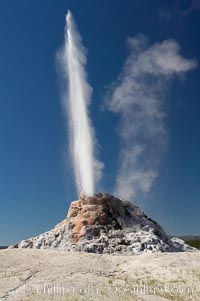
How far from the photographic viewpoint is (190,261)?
1687 inches

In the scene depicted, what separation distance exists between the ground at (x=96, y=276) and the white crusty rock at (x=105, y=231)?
15.0 m

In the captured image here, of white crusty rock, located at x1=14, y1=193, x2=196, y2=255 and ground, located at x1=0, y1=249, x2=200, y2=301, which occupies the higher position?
white crusty rock, located at x1=14, y1=193, x2=196, y2=255

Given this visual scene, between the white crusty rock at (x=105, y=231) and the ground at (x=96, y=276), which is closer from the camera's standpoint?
the ground at (x=96, y=276)

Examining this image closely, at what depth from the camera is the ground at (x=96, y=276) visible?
3233 cm

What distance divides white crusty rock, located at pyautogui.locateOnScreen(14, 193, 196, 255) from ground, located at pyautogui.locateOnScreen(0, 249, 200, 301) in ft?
49.4

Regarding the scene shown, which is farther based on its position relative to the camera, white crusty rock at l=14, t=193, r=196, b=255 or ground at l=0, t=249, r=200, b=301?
white crusty rock at l=14, t=193, r=196, b=255

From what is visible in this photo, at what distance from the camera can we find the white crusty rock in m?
60.0

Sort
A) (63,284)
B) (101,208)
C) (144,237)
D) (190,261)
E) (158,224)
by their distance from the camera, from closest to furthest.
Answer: (63,284), (190,261), (144,237), (101,208), (158,224)

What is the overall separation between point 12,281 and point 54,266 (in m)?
5.64

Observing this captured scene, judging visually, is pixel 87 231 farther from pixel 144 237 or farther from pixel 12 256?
pixel 12 256

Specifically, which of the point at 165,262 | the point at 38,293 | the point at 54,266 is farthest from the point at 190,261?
the point at 38,293

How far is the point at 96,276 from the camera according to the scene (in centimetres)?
3712

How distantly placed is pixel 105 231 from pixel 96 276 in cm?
2813

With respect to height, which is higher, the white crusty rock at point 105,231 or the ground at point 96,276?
the white crusty rock at point 105,231
